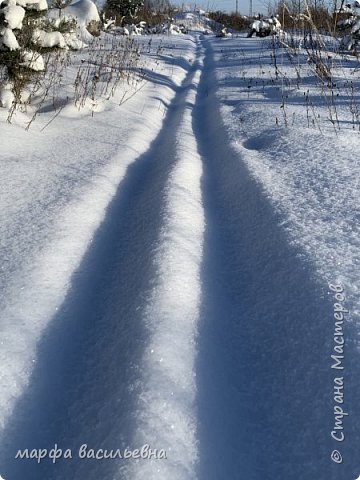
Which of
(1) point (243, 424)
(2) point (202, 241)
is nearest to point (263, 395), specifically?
(1) point (243, 424)

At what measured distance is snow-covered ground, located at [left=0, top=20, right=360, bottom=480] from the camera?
1.03 meters

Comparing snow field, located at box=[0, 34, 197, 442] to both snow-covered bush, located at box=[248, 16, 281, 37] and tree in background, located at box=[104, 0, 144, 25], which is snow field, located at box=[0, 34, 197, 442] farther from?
tree in background, located at box=[104, 0, 144, 25]

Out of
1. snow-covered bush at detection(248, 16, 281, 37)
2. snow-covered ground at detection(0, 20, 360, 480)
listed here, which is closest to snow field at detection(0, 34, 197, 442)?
snow-covered ground at detection(0, 20, 360, 480)

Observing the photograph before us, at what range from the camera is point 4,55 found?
3.73 metres

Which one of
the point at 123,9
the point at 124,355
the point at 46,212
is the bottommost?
the point at 124,355

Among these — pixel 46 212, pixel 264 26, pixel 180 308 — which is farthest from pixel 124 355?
pixel 264 26

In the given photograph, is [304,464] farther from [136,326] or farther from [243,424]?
[136,326]

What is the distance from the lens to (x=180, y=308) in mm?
1450

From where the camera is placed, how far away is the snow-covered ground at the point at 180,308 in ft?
3.39

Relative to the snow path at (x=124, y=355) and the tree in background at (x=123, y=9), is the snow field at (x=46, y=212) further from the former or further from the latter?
the tree in background at (x=123, y=9)

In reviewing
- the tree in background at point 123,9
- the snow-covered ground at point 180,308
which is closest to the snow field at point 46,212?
the snow-covered ground at point 180,308

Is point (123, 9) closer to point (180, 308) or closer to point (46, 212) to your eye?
point (46, 212)

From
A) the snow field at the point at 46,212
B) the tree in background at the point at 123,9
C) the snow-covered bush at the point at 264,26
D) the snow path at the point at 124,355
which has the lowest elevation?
the snow path at the point at 124,355

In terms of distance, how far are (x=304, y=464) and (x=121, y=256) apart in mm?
1160
